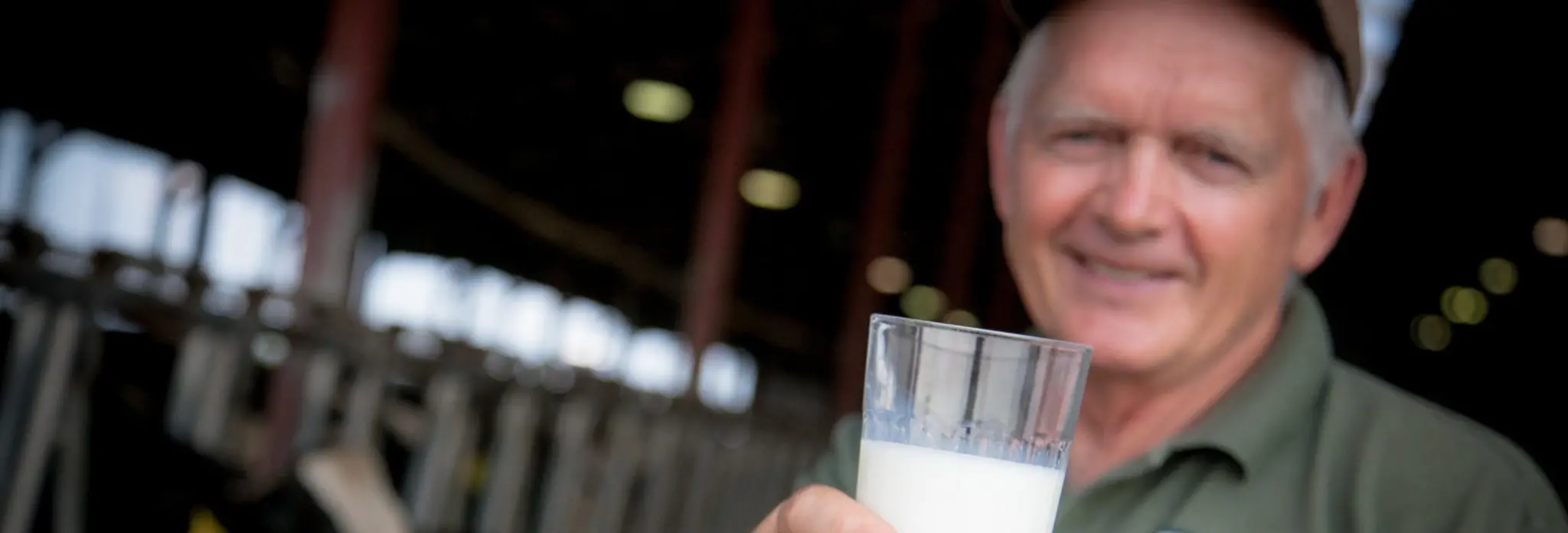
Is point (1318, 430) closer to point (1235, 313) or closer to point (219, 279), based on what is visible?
point (1235, 313)

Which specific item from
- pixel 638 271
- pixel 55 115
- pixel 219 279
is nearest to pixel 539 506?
pixel 219 279

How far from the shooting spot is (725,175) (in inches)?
324

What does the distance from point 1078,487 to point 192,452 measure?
137 centimetres

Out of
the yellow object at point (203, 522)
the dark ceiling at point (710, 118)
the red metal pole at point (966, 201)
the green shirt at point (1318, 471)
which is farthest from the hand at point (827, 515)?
the red metal pole at point (966, 201)

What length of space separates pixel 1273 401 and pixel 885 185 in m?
9.23

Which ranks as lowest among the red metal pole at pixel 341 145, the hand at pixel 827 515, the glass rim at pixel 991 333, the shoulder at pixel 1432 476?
the hand at pixel 827 515

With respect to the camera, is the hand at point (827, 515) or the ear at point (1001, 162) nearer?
the hand at point (827, 515)

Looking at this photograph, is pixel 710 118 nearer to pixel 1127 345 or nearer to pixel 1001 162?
pixel 1001 162

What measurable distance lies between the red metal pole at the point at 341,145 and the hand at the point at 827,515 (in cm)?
372

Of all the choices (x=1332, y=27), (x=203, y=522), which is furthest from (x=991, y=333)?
(x=203, y=522)

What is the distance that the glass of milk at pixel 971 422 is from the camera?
35.2 inches

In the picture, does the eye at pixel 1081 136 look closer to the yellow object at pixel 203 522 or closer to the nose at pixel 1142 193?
the nose at pixel 1142 193

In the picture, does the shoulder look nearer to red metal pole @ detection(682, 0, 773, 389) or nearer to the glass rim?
the glass rim

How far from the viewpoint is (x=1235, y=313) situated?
1293 millimetres
